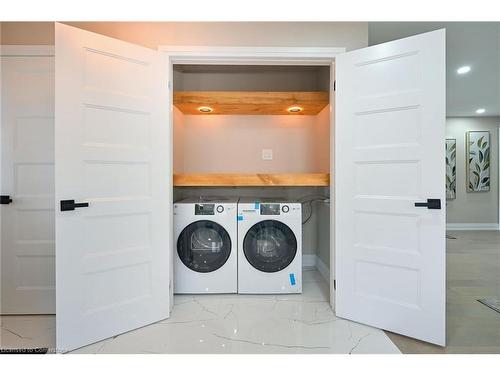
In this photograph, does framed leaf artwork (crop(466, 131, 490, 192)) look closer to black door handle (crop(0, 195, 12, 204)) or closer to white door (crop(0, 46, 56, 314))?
white door (crop(0, 46, 56, 314))

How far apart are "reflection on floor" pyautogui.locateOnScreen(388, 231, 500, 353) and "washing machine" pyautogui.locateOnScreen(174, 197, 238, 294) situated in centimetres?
137

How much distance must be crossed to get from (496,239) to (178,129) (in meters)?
5.75

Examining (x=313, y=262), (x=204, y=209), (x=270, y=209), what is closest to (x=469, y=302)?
(x=313, y=262)

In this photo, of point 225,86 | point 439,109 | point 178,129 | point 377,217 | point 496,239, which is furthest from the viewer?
point 496,239

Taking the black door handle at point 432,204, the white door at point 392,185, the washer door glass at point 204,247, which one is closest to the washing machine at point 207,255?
the washer door glass at point 204,247

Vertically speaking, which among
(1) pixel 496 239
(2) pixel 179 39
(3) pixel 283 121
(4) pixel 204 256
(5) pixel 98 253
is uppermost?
(2) pixel 179 39

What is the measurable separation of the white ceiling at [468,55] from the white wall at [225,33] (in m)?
0.56

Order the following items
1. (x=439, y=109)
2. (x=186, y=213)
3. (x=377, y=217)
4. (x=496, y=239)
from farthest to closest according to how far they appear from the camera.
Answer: (x=496, y=239) → (x=186, y=213) → (x=377, y=217) → (x=439, y=109)

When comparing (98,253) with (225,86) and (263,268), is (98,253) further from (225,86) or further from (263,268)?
(225,86)

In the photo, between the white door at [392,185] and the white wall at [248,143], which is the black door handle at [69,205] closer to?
the white wall at [248,143]

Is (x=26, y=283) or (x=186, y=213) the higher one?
(x=186, y=213)

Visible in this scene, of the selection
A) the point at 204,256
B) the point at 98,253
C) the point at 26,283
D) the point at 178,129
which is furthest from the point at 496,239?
the point at 26,283

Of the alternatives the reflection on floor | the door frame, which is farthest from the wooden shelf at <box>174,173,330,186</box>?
the reflection on floor

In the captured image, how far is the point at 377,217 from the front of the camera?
1804 mm
